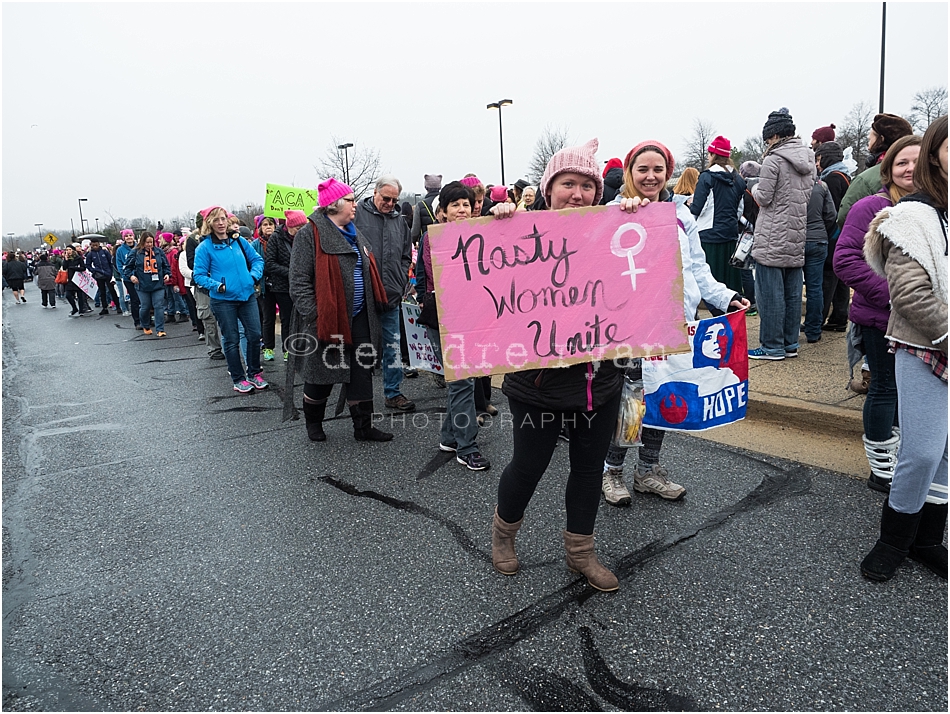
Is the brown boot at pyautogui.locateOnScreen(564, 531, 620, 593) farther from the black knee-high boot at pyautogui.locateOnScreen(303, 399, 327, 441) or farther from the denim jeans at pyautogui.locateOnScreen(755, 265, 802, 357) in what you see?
the denim jeans at pyautogui.locateOnScreen(755, 265, 802, 357)

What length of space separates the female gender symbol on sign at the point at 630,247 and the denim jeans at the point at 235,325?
5.16 metres

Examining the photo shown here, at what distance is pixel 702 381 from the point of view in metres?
3.43

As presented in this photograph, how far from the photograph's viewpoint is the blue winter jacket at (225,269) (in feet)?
21.9

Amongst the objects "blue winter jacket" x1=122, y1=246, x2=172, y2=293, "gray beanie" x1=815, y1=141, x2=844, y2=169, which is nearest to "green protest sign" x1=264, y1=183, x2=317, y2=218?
"blue winter jacket" x1=122, y1=246, x2=172, y2=293

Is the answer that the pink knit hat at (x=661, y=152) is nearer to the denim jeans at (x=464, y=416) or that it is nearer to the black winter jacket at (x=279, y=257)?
the denim jeans at (x=464, y=416)

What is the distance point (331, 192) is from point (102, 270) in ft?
50.2

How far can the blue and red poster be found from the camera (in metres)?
3.38

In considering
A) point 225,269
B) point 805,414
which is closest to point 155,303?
point 225,269

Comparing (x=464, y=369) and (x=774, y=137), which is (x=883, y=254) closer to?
(x=464, y=369)

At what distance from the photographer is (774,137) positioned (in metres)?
6.12

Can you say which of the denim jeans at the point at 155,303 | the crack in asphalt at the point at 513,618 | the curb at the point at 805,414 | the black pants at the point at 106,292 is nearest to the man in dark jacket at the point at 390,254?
the crack in asphalt at the point at 513,618

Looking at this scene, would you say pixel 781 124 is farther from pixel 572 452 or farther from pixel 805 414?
pixel 572 452

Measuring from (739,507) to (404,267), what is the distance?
3838 mm

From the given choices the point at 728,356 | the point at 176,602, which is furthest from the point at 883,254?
the point at 176,602
